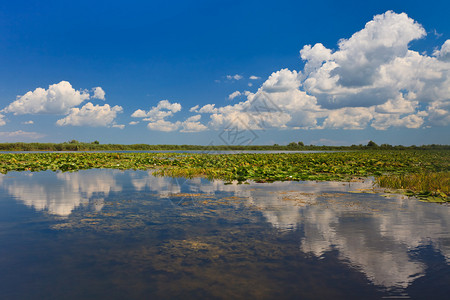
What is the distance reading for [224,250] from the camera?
17.3ft

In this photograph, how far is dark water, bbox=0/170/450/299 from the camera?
3947 mm

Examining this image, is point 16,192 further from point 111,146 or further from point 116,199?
point 111,146

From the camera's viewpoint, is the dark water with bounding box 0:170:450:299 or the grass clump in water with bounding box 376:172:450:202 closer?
the dark water with bounding box 0:170:450:299

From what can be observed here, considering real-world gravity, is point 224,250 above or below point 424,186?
below

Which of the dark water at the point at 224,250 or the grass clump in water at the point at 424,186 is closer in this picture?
the dark water at the point at 224,250

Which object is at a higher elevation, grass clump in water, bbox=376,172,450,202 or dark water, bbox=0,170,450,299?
grass clump in water, bbox=376,172,450,202

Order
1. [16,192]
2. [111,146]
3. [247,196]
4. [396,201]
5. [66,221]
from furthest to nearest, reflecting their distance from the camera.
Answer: [111,146], [16,192], [247,196], [396,201], [66,221]

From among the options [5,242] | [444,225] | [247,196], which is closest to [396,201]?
[444,225]

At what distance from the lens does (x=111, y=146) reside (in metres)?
97.0

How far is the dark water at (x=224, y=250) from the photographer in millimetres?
3947

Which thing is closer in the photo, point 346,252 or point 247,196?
point 346,252

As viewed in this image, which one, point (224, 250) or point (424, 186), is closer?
point (224, 250)

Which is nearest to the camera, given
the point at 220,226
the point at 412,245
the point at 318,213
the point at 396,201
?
the point at 412,245

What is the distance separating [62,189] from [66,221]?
635cm
